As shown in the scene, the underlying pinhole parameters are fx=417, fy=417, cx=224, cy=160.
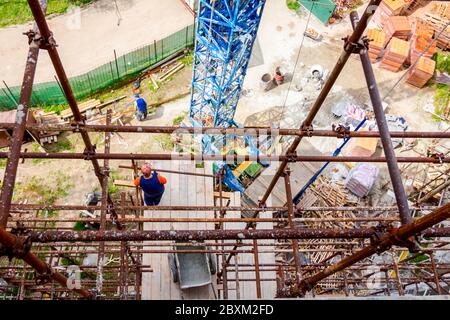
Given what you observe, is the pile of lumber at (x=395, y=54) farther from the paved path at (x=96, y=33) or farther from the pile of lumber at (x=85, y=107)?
the pile of lumber at (x=85, y=107)

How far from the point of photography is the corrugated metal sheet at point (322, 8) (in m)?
19.0

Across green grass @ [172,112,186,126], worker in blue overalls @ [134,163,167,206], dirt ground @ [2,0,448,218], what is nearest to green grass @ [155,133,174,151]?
dirt ground @ [2,0,448,218]

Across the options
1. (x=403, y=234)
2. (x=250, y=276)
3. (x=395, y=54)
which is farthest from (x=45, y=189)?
(x=395, y=54)

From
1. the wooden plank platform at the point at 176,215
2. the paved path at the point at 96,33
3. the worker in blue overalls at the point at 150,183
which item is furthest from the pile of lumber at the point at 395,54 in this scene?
the worker in blue overalls at the point at 150,183

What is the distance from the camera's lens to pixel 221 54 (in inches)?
499

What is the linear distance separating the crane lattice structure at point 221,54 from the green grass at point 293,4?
7.23 m

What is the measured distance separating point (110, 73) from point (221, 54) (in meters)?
6.33

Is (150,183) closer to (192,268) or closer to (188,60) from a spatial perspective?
(192,268)

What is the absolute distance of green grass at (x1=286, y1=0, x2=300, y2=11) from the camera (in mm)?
19703

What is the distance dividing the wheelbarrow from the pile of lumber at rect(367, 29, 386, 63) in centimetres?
1335

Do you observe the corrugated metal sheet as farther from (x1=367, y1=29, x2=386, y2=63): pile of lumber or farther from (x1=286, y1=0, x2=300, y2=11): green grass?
(x1=367, y1=29, x2=386, y2=63): pile of lumber

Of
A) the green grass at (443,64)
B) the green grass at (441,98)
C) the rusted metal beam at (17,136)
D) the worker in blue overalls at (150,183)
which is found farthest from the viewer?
the green grass at (443,64)

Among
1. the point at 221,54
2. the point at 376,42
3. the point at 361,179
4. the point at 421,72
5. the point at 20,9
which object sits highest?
the point at 20,9
